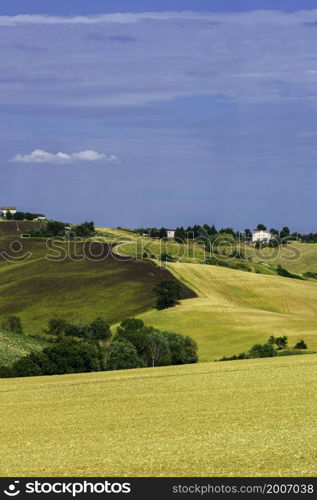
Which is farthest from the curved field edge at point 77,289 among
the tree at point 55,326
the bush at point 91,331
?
the bush at point 91,331

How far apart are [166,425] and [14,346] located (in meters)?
50.9

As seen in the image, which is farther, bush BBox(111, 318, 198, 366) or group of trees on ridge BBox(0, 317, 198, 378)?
bush BBox(111, 318, 198, 366)

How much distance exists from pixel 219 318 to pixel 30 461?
7523cm

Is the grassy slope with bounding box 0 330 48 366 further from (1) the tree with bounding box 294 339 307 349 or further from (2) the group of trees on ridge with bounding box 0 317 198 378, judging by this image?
(1) the tree with bounding box 294 339 307 349

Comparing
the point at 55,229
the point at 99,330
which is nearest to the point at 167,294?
the point at 99,330

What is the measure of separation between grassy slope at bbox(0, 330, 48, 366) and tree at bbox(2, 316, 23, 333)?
48.2 ft

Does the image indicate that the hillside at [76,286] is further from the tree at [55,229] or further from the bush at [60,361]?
the bush at [60,361]

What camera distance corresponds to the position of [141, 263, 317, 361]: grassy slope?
3332 inches

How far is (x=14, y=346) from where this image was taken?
3012 inches

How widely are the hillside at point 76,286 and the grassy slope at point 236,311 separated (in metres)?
5.34

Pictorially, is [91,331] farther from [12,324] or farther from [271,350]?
[271,350]

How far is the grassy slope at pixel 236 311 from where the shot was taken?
84.6 m

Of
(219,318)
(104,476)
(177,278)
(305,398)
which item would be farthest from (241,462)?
A: (177,278)

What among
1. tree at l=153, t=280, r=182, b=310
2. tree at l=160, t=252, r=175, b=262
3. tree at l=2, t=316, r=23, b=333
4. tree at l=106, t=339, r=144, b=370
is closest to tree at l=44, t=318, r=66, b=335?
→ tree at l=2, t=316, r=23, b=333
